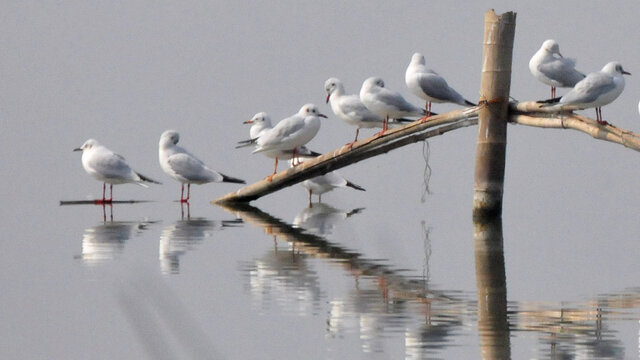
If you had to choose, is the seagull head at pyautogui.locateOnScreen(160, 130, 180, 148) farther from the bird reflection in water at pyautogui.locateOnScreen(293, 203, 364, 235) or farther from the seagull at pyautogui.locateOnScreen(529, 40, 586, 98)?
the seagull at pyautogui.locateOnScreen(529, 40, 586, 98)

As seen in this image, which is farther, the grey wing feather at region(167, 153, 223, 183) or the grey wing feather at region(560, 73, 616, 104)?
the grey wing feather at region(167, 153, 223, 183)

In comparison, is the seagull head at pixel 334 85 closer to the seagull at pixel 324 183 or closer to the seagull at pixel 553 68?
the seagull at pixel 324 183

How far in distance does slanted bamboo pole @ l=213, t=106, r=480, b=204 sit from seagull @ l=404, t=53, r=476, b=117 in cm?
50

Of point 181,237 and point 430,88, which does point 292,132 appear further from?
point 181,237

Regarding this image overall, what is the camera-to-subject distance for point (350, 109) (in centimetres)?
1717

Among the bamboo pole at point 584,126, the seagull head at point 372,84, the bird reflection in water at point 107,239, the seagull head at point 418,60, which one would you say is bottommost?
the bird reflection in water at point 107,239

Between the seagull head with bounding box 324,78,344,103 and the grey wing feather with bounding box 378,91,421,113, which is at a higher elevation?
the seagull head with bounding box 324,78,344,103

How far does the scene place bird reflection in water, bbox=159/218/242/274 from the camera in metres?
12.5

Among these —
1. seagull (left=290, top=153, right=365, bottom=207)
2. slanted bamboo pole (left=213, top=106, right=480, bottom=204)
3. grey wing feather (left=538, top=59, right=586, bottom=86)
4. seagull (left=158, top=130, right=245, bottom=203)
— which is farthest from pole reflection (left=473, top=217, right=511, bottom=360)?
seagull (left=158, top=130, right=245, bottom=203)

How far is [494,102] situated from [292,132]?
287cm

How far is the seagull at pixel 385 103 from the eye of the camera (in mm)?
16516

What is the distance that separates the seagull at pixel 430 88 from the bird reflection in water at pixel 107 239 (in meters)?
3.77

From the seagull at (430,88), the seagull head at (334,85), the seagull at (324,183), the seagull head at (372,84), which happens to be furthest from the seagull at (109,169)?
the seagull at (430,88)

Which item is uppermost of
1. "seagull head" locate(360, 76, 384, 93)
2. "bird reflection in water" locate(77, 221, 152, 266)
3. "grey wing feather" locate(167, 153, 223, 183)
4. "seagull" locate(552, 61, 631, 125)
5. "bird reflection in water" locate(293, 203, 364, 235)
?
"seagull head" locate(360, 76, 384, 93)
